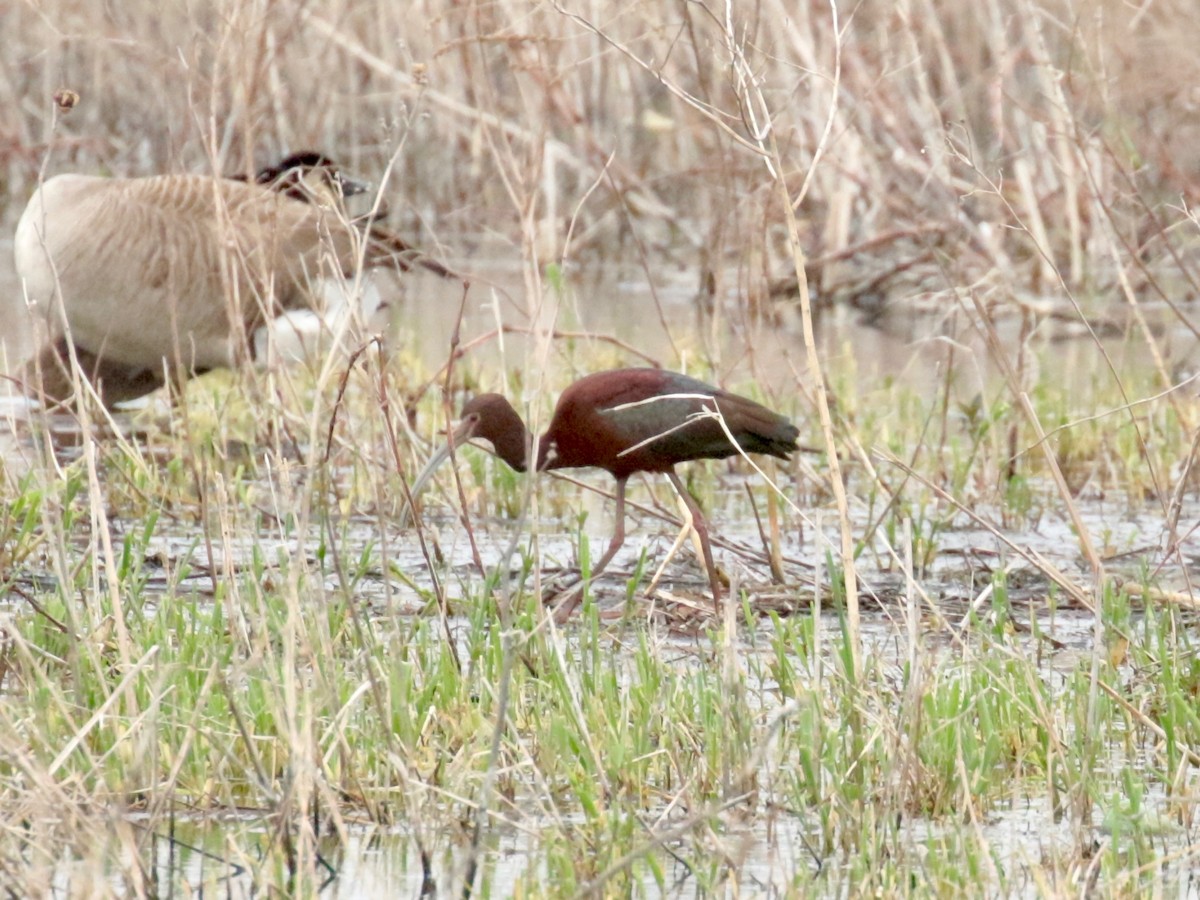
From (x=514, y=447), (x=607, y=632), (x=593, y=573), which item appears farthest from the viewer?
(x=514, y=447)

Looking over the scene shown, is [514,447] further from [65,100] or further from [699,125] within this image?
[699,125]

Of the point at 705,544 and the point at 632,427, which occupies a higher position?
the point at 632,427

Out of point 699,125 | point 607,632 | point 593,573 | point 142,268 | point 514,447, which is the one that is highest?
point 699,125

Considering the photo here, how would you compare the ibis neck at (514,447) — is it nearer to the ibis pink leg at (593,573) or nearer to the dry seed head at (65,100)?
the ibis pink leg at (593,573)

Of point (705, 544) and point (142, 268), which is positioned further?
point (142, 268)

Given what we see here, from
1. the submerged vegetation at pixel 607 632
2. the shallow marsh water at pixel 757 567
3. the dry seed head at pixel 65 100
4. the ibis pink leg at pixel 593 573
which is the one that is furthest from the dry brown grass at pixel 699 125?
the dry seed head at pixel 65 100

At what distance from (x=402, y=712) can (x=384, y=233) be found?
3810 mm

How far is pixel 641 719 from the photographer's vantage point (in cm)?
328

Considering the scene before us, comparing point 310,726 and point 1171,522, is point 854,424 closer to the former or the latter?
point 1171,522

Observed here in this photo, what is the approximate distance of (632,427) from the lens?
4680mm

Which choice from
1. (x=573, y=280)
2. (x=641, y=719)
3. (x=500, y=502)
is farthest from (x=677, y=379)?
(x=573, y=280)

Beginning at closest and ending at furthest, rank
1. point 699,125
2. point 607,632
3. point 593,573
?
point 607,632 < point 593,573 < point 699,125

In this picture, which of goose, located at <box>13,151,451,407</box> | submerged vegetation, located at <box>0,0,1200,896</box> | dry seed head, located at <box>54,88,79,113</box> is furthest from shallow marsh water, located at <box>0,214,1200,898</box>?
dry seed head, located at <box>54,88,79,113</box>

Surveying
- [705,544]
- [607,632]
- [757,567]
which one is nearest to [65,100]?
[607,632]
